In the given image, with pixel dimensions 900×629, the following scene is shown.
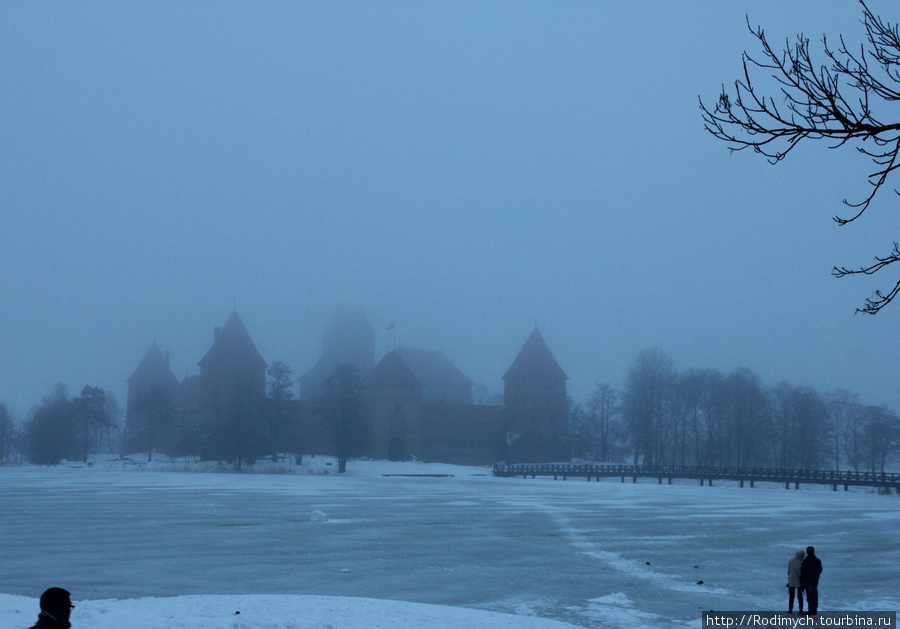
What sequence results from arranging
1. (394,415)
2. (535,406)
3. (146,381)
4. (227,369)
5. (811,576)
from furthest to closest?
(146,381) → (535,406) → (227,369) → (394,415) → (811,576)

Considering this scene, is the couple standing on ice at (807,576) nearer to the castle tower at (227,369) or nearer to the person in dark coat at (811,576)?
the person in dark coat at (811,576)

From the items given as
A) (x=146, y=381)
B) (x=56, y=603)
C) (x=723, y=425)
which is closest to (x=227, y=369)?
(x=146, y=381)

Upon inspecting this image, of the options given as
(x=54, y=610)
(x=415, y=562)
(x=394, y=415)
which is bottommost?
(x=415, y=562)

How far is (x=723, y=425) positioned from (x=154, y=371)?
61010mm

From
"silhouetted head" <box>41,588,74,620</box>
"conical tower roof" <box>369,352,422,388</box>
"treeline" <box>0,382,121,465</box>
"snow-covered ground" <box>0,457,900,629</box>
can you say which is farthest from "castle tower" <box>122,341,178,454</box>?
"silhouetted head" <box>41,588,74,620</box>

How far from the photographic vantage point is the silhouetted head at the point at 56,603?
16.1ft

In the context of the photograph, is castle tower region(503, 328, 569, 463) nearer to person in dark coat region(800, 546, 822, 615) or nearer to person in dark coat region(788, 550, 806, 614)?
person in dark coat region(788, 550, 806, 614)

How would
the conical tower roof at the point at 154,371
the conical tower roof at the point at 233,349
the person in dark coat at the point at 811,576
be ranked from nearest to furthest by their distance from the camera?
the person in dark coat at the point at 811,576 < the conical tower roof at the point at 233,349 < the conical tower roof at the point at 154,371

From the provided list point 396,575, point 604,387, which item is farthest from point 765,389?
point 396,575

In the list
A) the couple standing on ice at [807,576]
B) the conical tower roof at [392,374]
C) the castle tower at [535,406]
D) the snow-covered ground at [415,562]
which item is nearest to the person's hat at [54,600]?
the snow-covered ground at [415,562]

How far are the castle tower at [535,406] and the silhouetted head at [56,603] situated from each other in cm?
7047

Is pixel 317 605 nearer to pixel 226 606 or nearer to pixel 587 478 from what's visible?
pixel 226 606

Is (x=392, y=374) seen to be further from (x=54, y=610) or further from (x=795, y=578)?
(x=54, y=610)

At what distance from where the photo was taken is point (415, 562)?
48.5 ft
